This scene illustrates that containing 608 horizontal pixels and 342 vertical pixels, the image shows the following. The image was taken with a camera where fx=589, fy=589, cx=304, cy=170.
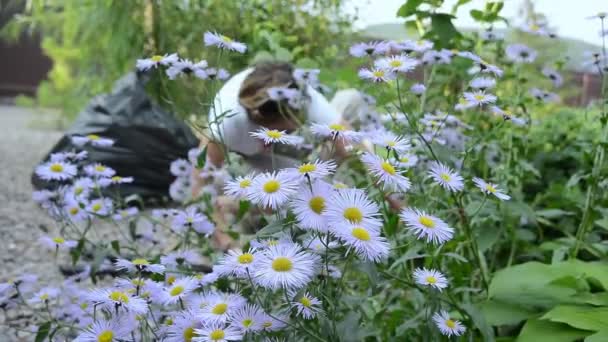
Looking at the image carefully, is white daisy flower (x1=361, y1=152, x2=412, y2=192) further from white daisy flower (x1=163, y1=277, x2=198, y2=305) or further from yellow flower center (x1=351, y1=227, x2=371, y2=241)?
white daisy flower (x1=163, y1=277, x2=198, y2=305)

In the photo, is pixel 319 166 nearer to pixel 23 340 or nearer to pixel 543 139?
pixel 23 340

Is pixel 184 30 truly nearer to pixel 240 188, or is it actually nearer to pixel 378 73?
pixel 378 73

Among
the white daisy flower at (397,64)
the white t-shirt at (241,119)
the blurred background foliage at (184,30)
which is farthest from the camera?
the blurred background foliage at (184,30)

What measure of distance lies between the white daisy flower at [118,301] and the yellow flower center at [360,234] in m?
0.32

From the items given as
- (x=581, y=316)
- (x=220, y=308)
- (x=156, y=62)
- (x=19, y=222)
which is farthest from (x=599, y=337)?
(x=19, y=222)

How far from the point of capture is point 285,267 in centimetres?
68

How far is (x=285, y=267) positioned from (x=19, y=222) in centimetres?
244

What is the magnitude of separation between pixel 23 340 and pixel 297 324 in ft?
3.24

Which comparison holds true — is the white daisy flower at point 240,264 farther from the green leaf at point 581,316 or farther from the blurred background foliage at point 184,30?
the blurred background foliage at point 184,30

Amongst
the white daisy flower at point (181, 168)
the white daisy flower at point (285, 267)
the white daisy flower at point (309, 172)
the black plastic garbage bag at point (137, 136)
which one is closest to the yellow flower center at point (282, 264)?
the white daisy flower at point (285, 267)

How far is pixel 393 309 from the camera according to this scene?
4.04ft

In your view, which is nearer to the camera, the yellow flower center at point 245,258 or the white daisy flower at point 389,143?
the yellow flower center at point 245,258

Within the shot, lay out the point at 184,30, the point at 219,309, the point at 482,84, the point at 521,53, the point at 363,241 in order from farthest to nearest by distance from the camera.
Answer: the point at 184,30 → the point at 521,53 → the point at 482,84 → the point at 219,309 → the point at 363,241

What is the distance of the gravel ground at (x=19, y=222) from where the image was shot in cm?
201
